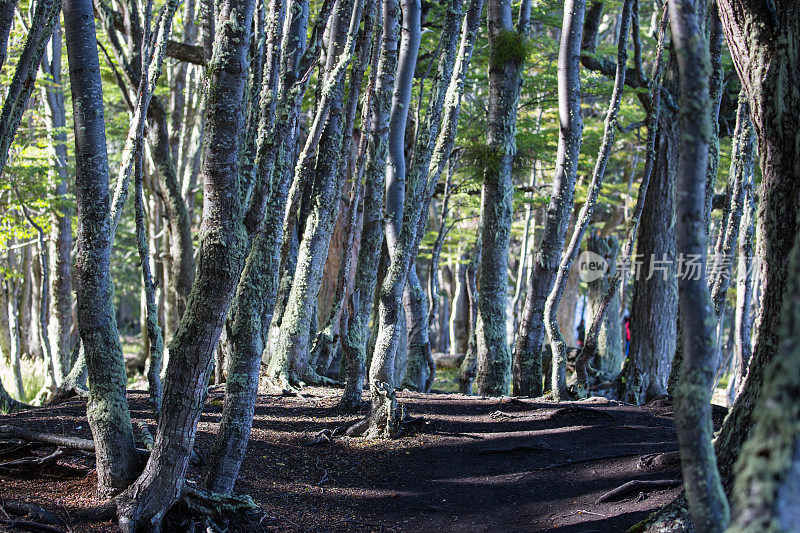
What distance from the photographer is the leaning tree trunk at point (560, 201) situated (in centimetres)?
855

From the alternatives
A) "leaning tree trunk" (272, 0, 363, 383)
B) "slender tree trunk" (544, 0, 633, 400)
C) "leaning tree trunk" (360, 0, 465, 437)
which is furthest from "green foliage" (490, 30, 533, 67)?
"leaning tree trunk" (272, 0, 363, 383)

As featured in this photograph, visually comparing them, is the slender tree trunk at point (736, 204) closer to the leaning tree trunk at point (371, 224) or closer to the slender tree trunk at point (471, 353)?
the slender tree trunk at point (471, 353)

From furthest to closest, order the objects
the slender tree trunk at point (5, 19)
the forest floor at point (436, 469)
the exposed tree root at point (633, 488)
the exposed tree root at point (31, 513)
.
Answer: the slender tree trunk at point (5, 19)
the exposed tree root at point (633, 488)
the forest floor at point (436, 469)
the exposed tree root at point (31, 513)

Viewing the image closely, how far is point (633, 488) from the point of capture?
4547mm

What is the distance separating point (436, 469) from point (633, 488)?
199 cm

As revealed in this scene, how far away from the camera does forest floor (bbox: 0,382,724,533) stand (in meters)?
4.30

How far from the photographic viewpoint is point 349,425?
6.81 m

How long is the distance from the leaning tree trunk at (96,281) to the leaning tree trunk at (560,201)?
6.02m

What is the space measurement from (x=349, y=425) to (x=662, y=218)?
6.39 meters

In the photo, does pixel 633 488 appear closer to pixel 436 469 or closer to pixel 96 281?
pixel 436 469

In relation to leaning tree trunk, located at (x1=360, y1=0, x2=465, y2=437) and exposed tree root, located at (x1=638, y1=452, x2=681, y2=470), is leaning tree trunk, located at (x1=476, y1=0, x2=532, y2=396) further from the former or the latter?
exposed tree root, located at (x1=638, y1=452, x2=681, y2=470)

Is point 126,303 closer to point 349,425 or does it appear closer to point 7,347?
point 7,347

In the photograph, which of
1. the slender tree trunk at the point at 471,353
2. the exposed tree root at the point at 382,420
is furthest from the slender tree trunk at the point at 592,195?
the exposed tree root at the point at 382,420

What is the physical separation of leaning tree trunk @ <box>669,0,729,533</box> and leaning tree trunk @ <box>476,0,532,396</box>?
22.5 ft
